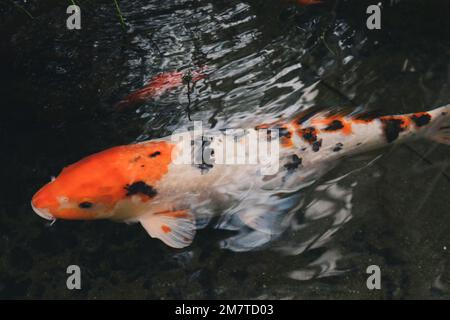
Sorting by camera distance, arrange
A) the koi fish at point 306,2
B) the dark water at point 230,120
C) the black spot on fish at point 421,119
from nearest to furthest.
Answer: the dark water at point 230,120 < the black spot on fish at point 421,119 < the koi fish at point 306,2

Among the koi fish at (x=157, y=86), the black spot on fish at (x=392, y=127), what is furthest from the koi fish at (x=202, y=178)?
the koi fish at (x=157, y=86)

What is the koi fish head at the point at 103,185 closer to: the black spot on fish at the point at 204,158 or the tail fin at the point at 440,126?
the black spot on fish at the point at 204,158

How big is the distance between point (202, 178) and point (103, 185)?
19.6 inches

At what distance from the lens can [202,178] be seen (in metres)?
2.57

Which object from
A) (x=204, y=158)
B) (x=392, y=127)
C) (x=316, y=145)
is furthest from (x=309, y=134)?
(x=204, y=158)

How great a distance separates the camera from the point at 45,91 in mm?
3137

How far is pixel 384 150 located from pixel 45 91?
82.5 inches

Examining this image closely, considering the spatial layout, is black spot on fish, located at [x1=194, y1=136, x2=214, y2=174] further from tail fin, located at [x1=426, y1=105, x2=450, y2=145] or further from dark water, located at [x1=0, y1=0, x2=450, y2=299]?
tail fin, located at [x1=426, y1=105, x2=450, y2=145]

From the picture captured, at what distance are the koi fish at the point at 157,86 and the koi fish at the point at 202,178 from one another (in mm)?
501

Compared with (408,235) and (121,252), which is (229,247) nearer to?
(121,252)

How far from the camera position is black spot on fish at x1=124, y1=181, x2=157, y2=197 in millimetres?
2486

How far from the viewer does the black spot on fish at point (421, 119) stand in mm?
2756

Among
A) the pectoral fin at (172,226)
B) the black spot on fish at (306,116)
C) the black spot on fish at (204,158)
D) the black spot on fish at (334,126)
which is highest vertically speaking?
the black spot on fish at (334,126)
